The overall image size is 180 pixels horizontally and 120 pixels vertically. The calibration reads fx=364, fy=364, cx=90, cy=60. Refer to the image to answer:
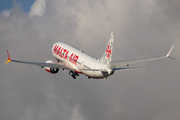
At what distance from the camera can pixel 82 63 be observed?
86.9 metres

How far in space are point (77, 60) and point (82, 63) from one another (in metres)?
2.90

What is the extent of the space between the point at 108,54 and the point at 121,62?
1393cm

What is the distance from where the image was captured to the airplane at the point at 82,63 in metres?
78.0

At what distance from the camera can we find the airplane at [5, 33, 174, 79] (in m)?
78.0

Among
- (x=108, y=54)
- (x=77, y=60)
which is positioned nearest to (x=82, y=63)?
(x=77, y=60)

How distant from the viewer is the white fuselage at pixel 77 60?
80812mm

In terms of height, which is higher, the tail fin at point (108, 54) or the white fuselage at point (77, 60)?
the tail fin at point (108, 54)

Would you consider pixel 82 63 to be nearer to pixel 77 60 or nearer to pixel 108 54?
pixel 77 60

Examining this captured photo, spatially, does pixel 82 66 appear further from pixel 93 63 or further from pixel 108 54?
pixel 108 54

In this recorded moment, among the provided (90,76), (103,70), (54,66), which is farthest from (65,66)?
(103,70)

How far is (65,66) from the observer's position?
92250 millimetres

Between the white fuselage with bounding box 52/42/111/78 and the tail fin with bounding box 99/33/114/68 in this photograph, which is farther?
the white fuselage with bounding box 52/42/111/78

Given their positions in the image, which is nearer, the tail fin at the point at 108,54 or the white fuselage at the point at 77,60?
the tail fin at the point at 108,54

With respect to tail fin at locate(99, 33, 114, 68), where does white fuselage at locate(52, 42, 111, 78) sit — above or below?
below
